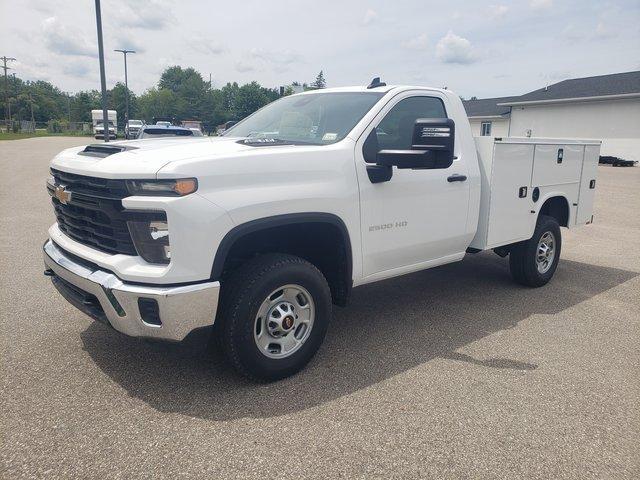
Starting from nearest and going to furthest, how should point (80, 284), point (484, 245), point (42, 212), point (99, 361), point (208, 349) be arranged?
point (80, 284) → point (99, 361) → point (208, 349) → point (484, 245) → point (42, 212)

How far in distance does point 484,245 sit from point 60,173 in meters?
3.63

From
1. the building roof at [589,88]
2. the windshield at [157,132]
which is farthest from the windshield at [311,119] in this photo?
the building roof at [589,88]

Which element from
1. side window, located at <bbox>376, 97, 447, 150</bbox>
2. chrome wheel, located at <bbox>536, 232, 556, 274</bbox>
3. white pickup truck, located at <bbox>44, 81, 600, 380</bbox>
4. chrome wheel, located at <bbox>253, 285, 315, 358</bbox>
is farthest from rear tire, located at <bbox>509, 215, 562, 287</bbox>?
chrome wheel, located at <bbox>253, 285, 315, 358</bbox>

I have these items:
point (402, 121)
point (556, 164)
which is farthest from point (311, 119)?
point (556, 164)

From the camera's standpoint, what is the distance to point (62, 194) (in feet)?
11.6

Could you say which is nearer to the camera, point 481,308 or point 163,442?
point 163,442

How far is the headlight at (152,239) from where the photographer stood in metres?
2.91

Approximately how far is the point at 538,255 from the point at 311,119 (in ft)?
10.4

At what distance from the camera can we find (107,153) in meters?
3.44

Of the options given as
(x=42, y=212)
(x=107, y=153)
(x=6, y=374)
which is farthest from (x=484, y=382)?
(x=42, y=212)

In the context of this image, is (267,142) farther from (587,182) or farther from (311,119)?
(587,182)

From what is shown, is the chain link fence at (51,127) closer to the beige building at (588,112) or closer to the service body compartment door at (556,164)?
the beige building at (588,112)

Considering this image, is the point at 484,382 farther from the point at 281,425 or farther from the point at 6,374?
the point at 6,374

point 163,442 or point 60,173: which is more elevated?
point 60,173
